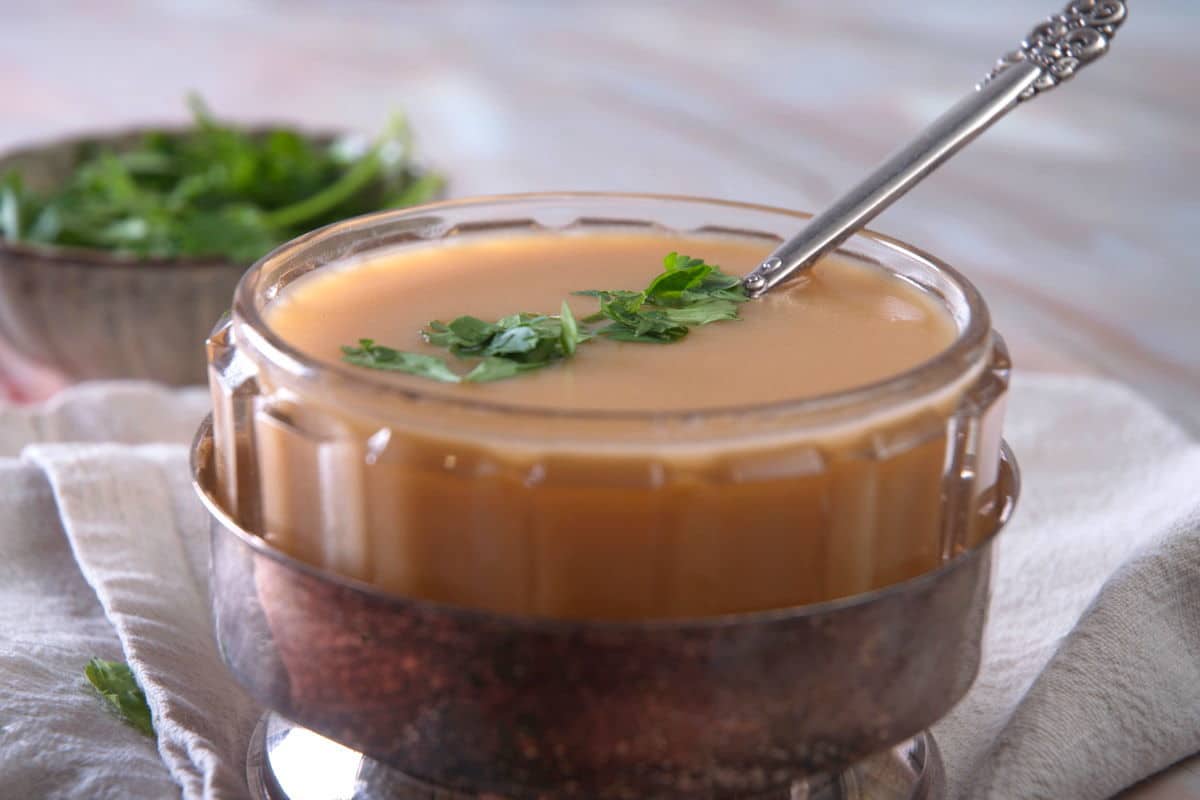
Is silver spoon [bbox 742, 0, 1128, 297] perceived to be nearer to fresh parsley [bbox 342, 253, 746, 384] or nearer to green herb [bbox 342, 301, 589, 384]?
fresh parsley [bbox 342, 253, 746, 384]

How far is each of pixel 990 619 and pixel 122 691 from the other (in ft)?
2.16

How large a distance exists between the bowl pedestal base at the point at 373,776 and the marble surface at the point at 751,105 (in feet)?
2.81

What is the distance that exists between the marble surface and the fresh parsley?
0.91 m

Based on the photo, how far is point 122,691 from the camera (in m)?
0.99

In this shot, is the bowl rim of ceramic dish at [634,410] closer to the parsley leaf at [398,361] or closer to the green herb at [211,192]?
the parsley leaf at [398,361]

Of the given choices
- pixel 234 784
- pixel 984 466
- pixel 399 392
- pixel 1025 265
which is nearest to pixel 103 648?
pixel 234 784

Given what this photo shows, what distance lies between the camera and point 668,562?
2.38 ft

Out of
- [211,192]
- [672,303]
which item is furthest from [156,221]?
[672,303]

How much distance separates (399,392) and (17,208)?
4.28 feet

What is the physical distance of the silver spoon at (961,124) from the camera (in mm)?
946

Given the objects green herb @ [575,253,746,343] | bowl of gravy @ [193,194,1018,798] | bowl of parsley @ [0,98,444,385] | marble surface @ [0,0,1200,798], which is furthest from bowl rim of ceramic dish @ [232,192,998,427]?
marble surface @ [0,0,1200,798]

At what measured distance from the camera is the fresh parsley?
2.67ft

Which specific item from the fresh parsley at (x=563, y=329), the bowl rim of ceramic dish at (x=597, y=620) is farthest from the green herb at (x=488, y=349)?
the bowl rim of ceramic dish at (x=597, y=620)

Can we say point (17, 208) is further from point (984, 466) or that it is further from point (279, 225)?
point (984, 466)
